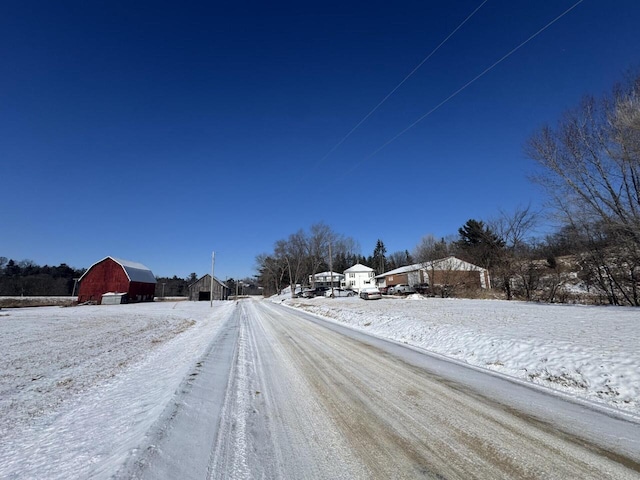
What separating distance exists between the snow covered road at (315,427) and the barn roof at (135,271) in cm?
5721

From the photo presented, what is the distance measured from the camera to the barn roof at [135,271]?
56.7 meters

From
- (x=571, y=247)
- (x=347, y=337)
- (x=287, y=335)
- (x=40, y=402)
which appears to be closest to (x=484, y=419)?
(x=40, y=402)

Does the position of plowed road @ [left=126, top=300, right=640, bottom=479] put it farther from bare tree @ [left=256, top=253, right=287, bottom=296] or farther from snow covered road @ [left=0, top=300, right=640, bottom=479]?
bare tree @ [left=256, top=253, right=287, bottom=296]

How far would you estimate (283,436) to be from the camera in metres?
3.61

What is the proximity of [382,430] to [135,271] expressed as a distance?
67690 millimetres

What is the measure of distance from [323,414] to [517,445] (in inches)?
90.2

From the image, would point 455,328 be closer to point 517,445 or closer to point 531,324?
point 531,324

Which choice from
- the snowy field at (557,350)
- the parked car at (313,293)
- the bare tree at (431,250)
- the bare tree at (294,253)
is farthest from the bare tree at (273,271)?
the snowy field at (557,350)

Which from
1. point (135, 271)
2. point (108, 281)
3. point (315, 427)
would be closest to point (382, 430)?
point (315, 427)

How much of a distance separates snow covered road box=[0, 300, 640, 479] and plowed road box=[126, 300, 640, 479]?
18mm

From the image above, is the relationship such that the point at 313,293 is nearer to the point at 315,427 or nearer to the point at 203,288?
the point at 203,288

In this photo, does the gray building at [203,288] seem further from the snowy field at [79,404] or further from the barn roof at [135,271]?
the snowy field at [79,404]

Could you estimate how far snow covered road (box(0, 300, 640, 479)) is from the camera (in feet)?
9.49

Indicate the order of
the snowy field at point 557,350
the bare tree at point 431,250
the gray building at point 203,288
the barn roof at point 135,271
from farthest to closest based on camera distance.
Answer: the gray building at point 203,288
the barn roof at point 135,271
the bare tree at point 431,250
the snowy field at point 557,350
